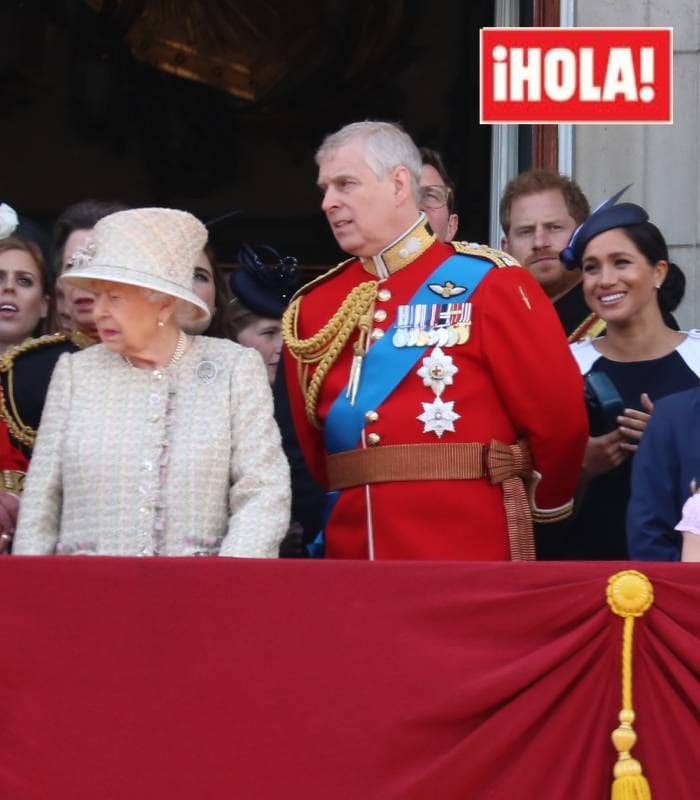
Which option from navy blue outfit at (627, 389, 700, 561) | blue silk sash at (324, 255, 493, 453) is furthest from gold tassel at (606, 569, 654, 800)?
blue silk sash at (324, 255, 493, 453)

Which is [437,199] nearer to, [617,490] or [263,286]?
[263,286]

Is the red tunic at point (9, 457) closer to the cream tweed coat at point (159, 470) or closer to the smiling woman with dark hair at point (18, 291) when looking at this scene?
the cream tweed coat at point (159, 470)

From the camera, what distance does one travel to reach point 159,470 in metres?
4.52

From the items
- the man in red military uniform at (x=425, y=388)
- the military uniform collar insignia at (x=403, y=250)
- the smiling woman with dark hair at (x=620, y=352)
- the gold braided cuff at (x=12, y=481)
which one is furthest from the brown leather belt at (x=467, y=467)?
the gold braided cuff at (x=12, y=481)

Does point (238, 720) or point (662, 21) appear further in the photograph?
point (662, 21)

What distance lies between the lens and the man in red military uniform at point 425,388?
491 centimetres

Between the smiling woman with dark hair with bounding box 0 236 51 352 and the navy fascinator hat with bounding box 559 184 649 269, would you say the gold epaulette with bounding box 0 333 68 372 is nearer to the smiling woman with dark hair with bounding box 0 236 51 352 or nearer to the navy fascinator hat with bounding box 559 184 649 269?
the smiling woman with dark hair with bounding box 0 236 51 352

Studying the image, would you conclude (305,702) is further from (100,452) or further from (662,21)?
(662,21)

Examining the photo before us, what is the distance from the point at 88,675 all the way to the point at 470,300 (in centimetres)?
142

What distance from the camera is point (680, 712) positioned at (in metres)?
4.01

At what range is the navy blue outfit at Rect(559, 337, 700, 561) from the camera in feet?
17.4

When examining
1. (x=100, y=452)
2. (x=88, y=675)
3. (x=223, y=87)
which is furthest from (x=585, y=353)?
(x=223, y=87)

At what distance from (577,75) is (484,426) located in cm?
238

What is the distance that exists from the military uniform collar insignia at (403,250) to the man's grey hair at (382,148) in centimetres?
9
